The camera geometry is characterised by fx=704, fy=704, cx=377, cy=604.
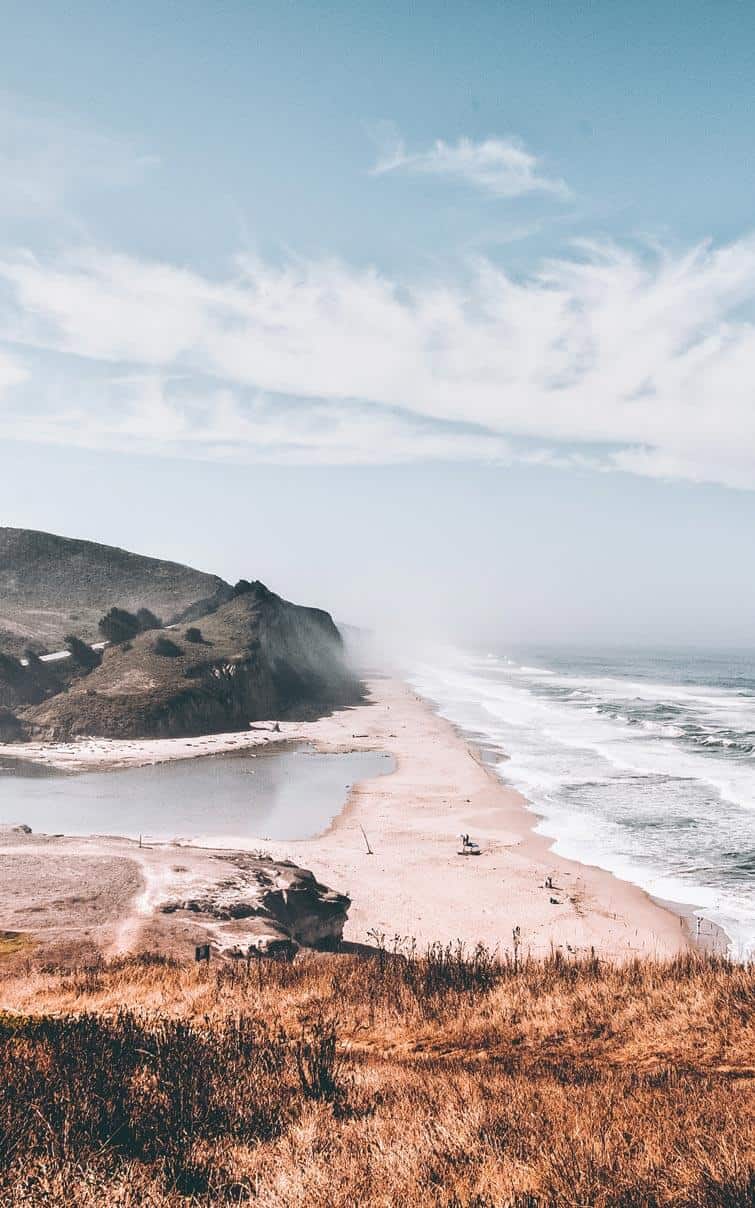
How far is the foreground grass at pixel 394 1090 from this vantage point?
5316 millimetres

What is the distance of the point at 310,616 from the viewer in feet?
385

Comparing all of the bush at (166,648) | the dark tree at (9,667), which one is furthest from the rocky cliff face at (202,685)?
the dark tree at (9,667)

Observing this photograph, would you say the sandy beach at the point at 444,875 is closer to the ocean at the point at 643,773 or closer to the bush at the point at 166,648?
the ocean at the point at 643,773

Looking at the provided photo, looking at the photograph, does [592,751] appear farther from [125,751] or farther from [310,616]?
[310,616]

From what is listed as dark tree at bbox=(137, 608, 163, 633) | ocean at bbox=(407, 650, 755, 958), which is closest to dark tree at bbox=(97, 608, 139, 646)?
dark tree at bbox=(137, 608, 163, 633)

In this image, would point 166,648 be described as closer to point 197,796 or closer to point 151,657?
point 151,657

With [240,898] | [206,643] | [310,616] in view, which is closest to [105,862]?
[240,898]

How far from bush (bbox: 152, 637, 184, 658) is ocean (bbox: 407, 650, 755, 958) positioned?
28482 mm

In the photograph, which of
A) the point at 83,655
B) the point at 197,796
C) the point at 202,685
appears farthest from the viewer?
the point at 83,655

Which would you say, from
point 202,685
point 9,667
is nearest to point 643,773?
point 202,685

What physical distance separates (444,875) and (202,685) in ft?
140

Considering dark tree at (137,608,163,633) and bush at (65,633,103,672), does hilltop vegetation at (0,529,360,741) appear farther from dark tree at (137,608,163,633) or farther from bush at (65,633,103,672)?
dark tree at (137,608,163,633)

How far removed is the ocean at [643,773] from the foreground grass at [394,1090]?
1134 cm

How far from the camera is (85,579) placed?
13388cm
